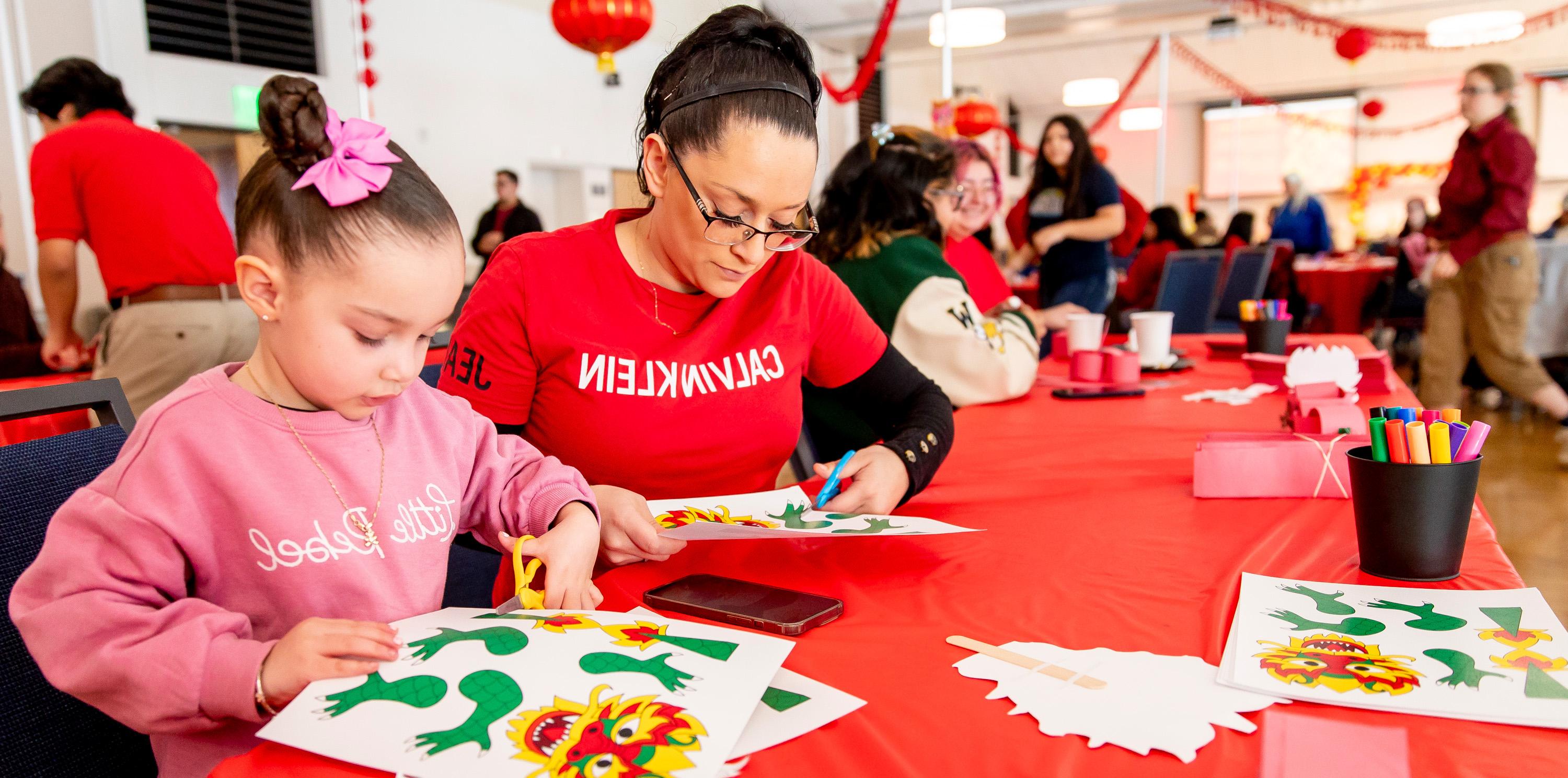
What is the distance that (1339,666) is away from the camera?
0.67 metres

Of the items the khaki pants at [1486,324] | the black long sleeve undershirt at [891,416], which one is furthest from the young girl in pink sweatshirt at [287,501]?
the khaki pants at [1486,324]

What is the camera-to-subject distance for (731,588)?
0.87 metres

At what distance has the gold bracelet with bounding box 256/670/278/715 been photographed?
65 centimetres

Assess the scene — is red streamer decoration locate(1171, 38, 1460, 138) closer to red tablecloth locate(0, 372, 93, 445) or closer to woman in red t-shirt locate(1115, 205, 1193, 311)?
woman in red t-shirt locate(1115, 205, 1193, 311)

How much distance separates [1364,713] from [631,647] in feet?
1.56

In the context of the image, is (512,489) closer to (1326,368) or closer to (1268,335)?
(1326,368)

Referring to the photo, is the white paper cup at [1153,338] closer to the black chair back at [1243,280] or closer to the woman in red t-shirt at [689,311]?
the woman in red t-shirt at [689,311]

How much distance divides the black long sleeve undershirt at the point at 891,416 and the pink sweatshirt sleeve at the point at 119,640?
75cm

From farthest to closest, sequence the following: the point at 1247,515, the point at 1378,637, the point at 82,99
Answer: the point at 82,99
the point at 1247,515
the point at 1378,637

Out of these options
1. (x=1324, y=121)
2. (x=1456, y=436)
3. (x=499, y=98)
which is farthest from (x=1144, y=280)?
(x=1324, y=121)

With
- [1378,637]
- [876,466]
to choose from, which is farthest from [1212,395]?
[1378,637]

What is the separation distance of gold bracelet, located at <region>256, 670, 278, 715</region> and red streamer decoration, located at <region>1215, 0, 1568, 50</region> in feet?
24.8

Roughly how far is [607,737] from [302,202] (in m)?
0.48

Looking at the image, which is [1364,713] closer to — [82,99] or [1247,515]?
[1247,515]
